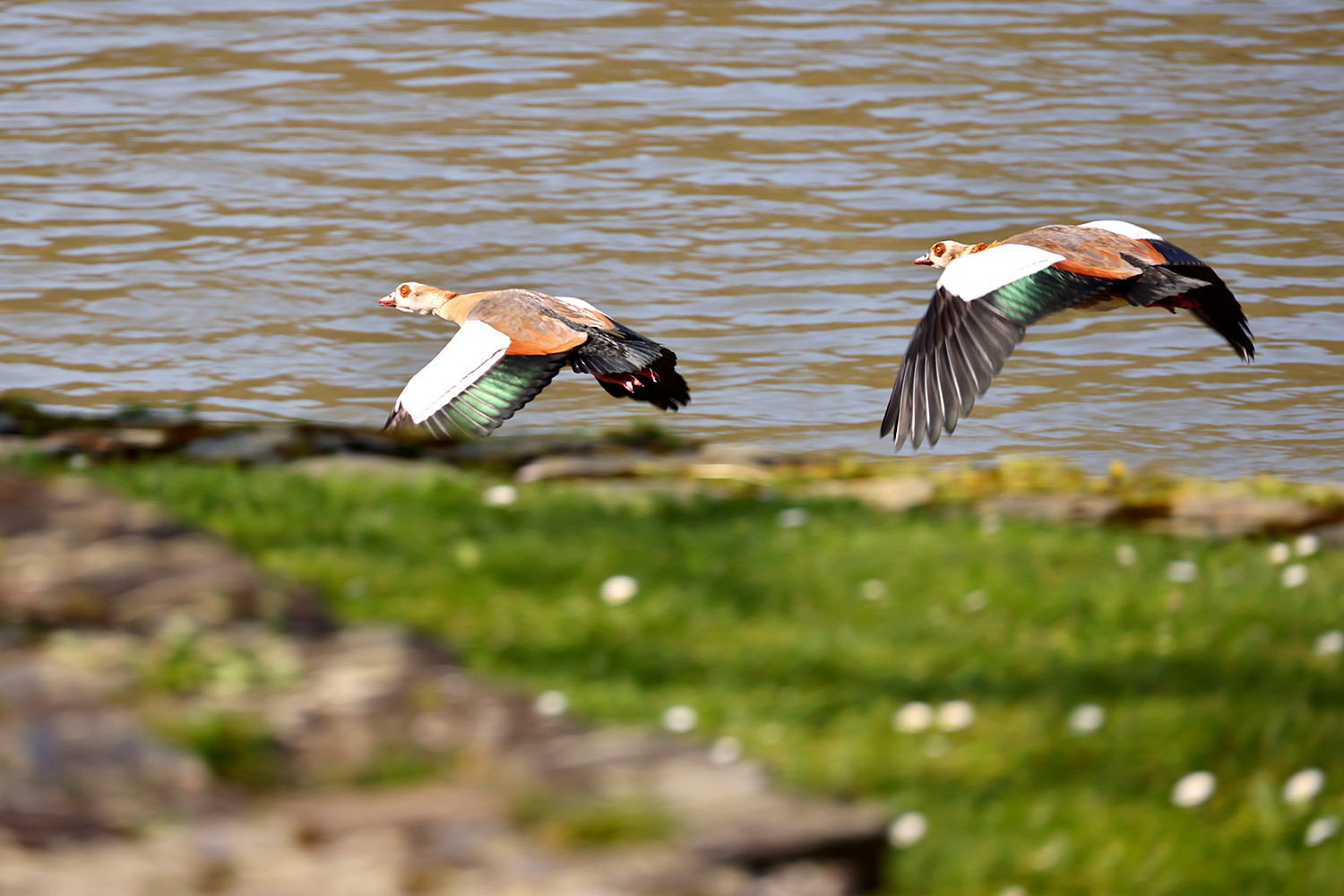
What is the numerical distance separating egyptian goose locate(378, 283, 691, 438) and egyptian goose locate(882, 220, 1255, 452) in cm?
122

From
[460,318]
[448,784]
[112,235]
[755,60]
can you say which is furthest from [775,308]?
[448,784]

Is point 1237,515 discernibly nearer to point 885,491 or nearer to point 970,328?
point 885,491

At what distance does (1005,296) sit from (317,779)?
432cm

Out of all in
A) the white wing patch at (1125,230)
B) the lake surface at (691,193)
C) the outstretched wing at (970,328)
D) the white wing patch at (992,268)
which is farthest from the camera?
the lake surface at (691,193)

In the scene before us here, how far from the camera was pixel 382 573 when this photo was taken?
4605 millimetres

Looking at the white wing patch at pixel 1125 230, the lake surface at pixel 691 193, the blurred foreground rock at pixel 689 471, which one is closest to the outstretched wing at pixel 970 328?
the white wing patch at pixel 1125 230

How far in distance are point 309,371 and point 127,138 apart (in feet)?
18.0

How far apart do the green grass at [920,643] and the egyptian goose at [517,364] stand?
1.55 m

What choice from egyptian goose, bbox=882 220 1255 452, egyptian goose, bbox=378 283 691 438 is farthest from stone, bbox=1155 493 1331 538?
egyptian goose, bbox=378 283 691 438

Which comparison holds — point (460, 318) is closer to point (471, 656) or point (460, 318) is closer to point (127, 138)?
point (471, 656)

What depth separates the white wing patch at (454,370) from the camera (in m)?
6.83

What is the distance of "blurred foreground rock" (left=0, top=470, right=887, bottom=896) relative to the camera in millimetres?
3434

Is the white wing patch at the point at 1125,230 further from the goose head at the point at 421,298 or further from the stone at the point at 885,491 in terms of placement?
the goose head at the point at 421,298

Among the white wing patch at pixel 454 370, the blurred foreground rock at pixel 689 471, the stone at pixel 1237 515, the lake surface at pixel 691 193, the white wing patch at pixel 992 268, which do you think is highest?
the white wing patch at pixel 992 268
